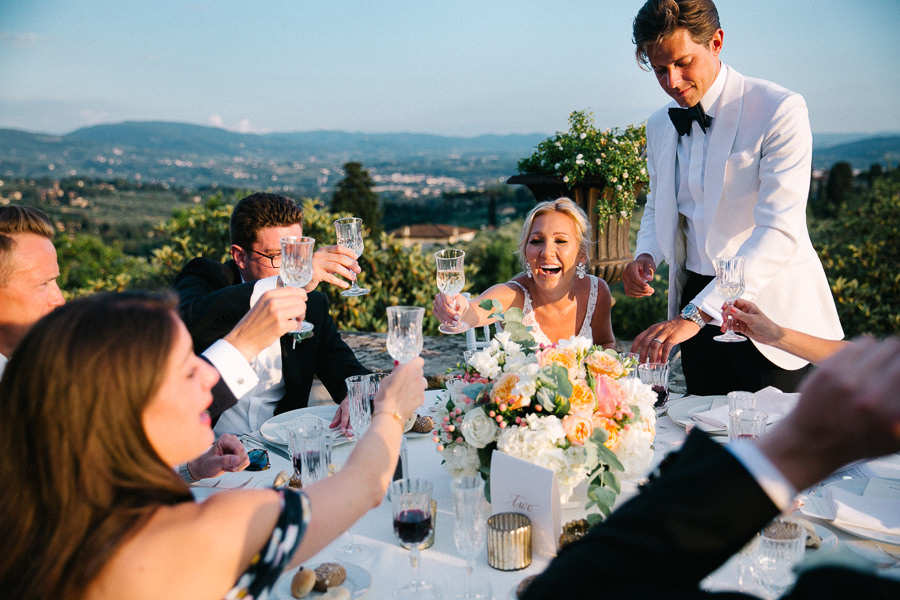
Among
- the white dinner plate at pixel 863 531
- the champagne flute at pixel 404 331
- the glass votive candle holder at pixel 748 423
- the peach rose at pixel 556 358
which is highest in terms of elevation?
the champagne flute at pixel 404 331

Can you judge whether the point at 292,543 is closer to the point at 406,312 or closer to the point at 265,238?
the point at 406,312

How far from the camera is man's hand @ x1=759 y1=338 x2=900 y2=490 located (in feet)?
2.30

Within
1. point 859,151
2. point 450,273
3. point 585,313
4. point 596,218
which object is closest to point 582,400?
point 450,273

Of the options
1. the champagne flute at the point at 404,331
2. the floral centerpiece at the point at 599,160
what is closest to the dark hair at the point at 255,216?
the champagne flute at the point at 404,331

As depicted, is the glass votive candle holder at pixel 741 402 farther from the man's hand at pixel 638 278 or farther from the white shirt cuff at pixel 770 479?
the white shirt cuff at pixel 770 479

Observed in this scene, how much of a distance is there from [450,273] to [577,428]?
4.21 ft

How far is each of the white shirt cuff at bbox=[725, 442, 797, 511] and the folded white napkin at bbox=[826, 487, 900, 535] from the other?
1198 mm

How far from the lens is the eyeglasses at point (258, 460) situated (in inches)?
89.7

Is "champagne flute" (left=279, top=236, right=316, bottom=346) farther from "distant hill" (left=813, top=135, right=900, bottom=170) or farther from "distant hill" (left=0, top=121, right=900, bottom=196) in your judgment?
"distant hill" (left=813, top=135, right=900, bottom=170)

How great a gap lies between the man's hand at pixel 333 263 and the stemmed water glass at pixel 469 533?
135cm

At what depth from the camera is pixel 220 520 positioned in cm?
119

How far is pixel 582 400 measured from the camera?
1.86 metres

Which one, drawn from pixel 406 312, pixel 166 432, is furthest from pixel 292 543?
pixel 406 312

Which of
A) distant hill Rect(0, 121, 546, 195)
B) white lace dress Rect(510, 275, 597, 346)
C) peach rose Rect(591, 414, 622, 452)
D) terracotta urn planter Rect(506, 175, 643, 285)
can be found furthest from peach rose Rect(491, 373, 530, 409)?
distant hill Rect(0, 121, 546, 195)
